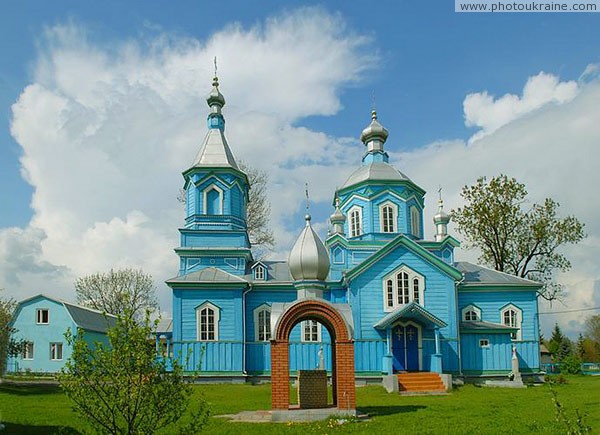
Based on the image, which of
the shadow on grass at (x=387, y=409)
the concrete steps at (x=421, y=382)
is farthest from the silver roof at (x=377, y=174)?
the shadow on grass at (x=387, y=409)

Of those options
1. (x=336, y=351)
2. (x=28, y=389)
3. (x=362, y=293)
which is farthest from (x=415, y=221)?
(x=28, y=389)

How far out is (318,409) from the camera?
12.9 meters

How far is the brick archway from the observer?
12867 mm

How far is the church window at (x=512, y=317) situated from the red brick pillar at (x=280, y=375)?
591 inches

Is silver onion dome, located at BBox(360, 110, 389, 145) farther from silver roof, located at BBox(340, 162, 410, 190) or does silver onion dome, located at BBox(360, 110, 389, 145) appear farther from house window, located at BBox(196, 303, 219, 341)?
house window, located at BBox(196, 303, 219, 341)

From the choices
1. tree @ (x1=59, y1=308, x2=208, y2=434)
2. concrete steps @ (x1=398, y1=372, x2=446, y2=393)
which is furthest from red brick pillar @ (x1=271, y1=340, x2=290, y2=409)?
concrete steps @ (x1=398, y1=372, x2=446, y2=393)

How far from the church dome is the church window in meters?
14.1

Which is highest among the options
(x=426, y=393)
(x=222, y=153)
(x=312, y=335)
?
→ (x=222, y=153)

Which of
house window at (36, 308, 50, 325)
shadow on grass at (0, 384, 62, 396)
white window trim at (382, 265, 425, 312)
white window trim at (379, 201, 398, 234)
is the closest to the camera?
shadow on grass at (0, 384, 62, 396)

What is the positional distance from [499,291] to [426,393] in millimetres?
7804

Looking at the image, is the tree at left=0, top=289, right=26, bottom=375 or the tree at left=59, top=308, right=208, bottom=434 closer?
the tree at left=59, top=308, right=208, bottom=434

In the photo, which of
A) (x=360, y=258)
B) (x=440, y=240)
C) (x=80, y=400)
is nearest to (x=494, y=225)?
(x=440, y=240)

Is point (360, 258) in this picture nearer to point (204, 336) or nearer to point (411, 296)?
point (411, 296)

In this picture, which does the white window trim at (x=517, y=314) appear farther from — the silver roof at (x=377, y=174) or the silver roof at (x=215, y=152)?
the silver roof at (x=215, y=152)
